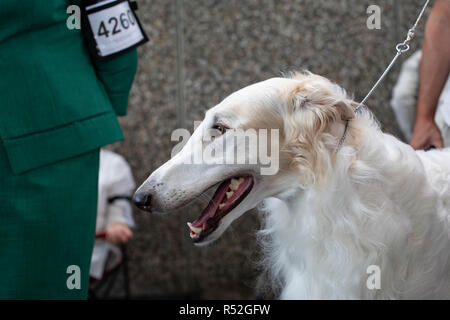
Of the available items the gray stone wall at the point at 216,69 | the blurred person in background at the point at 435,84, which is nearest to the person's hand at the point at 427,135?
the blurred person in background at the point at 435,84

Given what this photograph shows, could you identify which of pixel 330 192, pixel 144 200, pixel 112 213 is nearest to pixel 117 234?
pixel 112 213

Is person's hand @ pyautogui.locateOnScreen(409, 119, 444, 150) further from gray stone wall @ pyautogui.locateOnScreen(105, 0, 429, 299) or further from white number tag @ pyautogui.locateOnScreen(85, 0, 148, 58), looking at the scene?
gray stone wall @ pyautogui.locateOnScreen(105, 0, 429, 299)

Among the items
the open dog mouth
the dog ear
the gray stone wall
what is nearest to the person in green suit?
the open dog mouth

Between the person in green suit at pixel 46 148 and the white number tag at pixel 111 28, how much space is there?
5 centimetres

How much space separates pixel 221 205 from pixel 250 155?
0.59ft

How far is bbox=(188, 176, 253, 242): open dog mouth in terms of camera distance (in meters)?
1.68

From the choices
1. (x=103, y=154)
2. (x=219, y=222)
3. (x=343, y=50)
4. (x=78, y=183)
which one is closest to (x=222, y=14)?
(x=343, y=50)

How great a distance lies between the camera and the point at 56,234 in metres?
1.94

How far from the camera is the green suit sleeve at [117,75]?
2082 mm

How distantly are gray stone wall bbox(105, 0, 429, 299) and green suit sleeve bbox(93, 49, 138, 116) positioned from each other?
1.79 metres

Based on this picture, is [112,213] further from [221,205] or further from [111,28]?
[221,205]

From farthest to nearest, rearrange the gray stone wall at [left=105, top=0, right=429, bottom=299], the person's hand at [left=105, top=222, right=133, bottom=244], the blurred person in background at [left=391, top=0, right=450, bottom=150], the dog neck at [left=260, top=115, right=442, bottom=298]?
the gray stone wall at [left=105, top=0, right=429, bottom=299]
the person's hand at [left=105, top=222, right=133, bottom=244]
the blurred person in background at [left=391, top=0, right=450, bottom=150]
the dog neck at [left=260, top=115, right=442, bottom=298]

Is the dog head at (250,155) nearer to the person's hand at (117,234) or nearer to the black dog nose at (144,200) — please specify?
the black dog nose at (144,200)

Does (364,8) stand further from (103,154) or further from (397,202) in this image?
(397,202)
